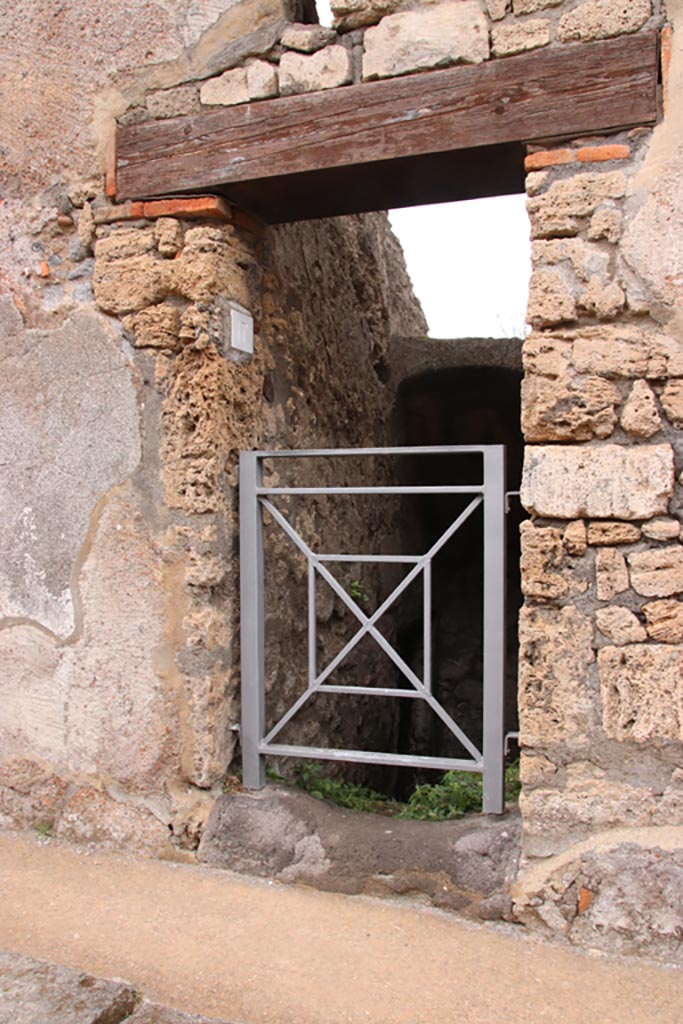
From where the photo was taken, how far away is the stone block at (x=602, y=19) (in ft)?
7.64

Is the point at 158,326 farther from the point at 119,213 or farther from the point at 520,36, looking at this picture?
the point at 520,36

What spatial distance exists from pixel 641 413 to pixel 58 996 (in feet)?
7.01

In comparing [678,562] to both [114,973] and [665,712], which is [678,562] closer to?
[665,712]

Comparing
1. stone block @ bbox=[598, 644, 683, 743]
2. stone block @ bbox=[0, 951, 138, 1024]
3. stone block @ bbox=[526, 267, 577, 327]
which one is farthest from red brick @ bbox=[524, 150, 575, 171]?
stone block @ bbox=[0, 951, 138, 1024]

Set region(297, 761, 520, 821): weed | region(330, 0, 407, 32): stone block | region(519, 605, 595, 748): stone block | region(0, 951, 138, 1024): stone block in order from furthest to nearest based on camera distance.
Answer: region(297, 761, 520, 821): weed → region(330, 0, 407, 32): stone block → region(519, 605, 595, 748): stone block → region(0, 951, 138, 1024): stone block

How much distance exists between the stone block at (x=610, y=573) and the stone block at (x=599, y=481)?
0.37 ft

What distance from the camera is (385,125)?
2.57 m

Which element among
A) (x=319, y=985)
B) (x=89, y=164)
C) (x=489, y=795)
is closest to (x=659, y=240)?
(x=489, y=795)

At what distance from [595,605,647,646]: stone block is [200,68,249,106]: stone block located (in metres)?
2.00

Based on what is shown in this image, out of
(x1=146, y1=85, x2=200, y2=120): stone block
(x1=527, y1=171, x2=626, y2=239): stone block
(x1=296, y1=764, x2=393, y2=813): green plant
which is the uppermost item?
(x1=146, y1=85, x2=200, y2=120): stone block

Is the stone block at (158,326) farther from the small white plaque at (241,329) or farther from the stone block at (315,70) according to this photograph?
the stone block at (315,70)

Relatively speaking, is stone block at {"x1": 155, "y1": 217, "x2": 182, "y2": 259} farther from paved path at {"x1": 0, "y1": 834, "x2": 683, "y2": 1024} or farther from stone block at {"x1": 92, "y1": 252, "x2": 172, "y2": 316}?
paved path at {"x1": 0, "y1": 834, "x2": 683, "y2": 1024}

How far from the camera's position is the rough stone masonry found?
2.36m

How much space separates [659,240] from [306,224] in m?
1.85
